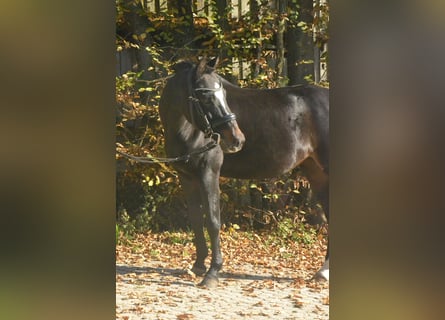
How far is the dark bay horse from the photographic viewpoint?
13.7ft

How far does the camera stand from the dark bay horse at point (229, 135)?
4164 millimetres

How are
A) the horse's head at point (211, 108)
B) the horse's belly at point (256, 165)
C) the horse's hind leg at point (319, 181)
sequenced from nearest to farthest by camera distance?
the horse's head at point (211, 108), the horse's belly at point (256, 165), the horse's hind leg at point (319, 181)

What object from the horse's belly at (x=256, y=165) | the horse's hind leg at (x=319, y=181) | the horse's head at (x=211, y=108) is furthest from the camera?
the horse's hind leg at (x=319, y=181)

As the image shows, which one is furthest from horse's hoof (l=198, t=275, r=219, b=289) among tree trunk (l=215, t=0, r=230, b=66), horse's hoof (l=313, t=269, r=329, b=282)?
tree trunk (l=215, t=0, r=230, b=66)

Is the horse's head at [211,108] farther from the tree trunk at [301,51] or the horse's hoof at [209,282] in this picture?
the horse's hoof at [209,282]

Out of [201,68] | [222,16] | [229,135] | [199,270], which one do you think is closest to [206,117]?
[229,135]

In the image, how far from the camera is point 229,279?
4250mm

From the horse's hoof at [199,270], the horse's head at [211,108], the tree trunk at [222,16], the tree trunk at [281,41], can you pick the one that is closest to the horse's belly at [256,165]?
the horse's head at [211,108]

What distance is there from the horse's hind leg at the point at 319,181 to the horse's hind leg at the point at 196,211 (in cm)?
74

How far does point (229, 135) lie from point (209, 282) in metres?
0.96
